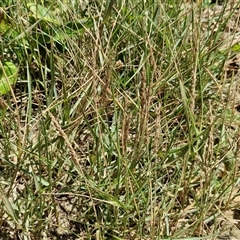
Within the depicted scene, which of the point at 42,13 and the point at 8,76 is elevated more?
the point at 42,13

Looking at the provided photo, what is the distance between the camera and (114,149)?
1.35m

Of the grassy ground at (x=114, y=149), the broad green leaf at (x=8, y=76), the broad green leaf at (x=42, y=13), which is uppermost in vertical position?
the broad green leaf at (x=42, y=13)

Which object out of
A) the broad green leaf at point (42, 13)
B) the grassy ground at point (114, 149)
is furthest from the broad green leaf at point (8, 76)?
the broad green leaf at point (42, 13)

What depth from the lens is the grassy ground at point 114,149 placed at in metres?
1.21

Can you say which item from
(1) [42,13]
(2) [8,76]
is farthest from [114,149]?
(1) [42,13]

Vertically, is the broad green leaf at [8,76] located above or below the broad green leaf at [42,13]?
below

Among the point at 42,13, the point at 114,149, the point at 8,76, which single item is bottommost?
the point at 114,149

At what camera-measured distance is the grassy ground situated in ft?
3.96

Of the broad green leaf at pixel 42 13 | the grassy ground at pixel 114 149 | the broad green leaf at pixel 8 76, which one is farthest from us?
the broad green leaf at pixel 42 13

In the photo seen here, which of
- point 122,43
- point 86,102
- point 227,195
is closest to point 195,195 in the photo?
point 227,195

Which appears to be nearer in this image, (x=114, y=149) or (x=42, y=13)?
(x=114, y=149)

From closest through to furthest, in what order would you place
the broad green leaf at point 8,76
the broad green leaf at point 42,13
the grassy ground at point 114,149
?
1. the grassy ground at point 114,149
2. the broad green leaf at point 8,76
3. the broad green leaf at point 42,13

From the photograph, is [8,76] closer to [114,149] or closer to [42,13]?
[42,13]

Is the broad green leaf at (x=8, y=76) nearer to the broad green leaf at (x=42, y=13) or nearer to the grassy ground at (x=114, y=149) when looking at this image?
the grassy ground at (x=114, y=149)
